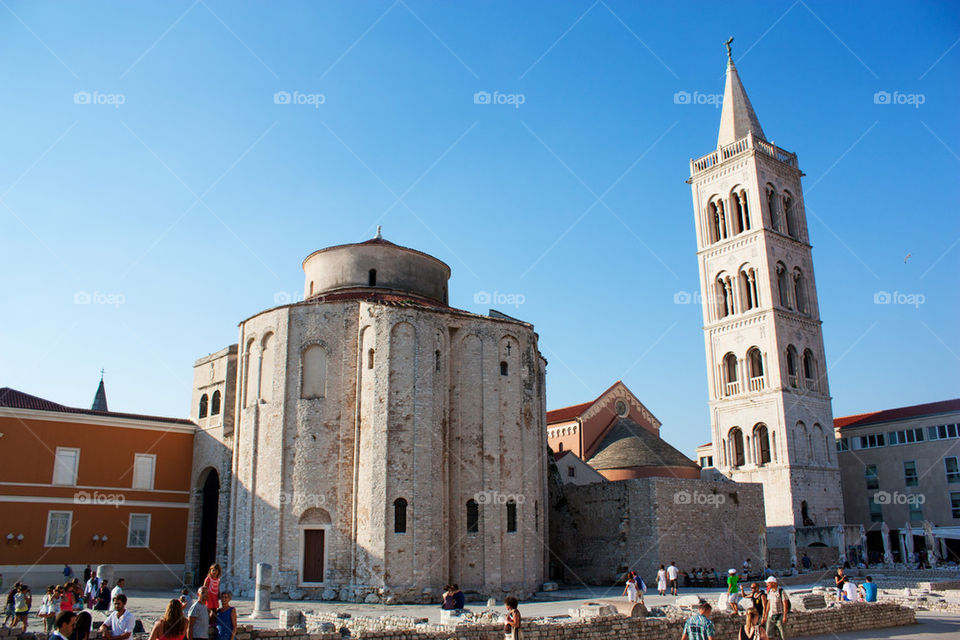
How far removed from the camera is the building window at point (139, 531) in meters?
29.9

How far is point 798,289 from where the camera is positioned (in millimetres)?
46844

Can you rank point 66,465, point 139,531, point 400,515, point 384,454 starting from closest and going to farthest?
point 400,515, point 384,454, point 66,465, point 139,531

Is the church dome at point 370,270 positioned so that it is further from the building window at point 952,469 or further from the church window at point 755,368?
the building window at point 952,469

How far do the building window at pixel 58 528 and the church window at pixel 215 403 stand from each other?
682 cm

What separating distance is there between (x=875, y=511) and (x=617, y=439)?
17383 millimetres

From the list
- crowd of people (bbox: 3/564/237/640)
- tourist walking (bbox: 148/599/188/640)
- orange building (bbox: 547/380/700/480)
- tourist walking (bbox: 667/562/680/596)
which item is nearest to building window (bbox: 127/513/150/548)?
crowd of people (bbox: 3/564/237/640)

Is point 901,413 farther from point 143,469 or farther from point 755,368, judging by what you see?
point 143,469

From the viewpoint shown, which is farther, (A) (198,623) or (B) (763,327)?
(B) (763,327)

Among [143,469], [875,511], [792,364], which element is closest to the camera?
[143,469]

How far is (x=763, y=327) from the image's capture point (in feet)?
144

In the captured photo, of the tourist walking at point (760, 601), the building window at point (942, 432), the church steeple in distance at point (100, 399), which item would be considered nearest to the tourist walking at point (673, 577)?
the tourist walking at point (760, 601)

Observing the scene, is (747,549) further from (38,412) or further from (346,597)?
(38,412)

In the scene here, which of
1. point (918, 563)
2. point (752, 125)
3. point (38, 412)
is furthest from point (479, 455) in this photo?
point (752, 125)

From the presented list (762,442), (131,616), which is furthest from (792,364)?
(131,616)
